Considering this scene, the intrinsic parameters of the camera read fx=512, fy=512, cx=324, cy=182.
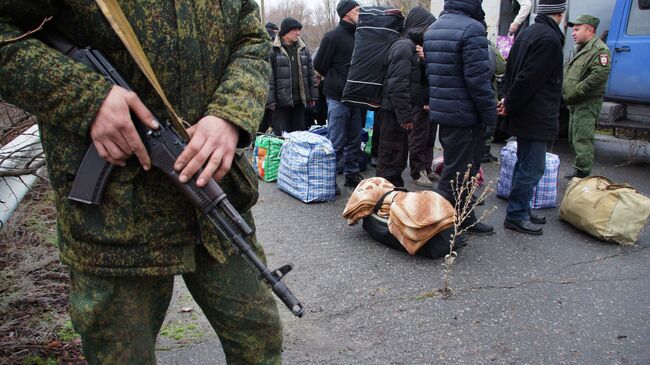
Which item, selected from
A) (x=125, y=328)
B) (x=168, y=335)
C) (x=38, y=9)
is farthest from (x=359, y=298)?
(x=38, y=9)

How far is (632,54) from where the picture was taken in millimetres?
6605

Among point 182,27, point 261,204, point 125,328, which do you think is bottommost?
point 261,204

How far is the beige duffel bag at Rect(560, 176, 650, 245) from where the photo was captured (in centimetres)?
409

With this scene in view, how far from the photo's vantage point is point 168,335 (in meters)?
2.78

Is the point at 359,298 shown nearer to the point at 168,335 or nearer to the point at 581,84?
the point at 168,335

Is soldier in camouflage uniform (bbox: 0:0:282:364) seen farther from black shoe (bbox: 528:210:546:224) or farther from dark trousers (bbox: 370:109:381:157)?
dark trousers (bbox: 370:109:381:157)

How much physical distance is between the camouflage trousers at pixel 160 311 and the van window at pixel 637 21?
268 inches

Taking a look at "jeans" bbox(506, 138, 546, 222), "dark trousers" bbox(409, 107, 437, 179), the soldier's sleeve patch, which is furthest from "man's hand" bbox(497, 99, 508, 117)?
the soldier's sleeve patch

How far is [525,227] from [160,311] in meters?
3.62

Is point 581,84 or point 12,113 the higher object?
point 12,113

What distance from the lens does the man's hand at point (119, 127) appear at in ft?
3.88

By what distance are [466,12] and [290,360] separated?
295 centimetres

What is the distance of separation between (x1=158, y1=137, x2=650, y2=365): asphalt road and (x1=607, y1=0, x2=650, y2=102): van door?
3.08 meters

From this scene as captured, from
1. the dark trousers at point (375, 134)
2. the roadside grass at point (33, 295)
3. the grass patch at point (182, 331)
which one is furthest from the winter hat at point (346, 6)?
the grass patch at point (182, 331)
